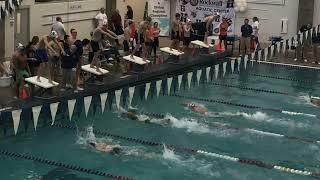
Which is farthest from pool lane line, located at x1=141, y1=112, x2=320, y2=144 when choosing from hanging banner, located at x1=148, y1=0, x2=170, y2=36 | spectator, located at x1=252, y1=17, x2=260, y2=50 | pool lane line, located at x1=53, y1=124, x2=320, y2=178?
hanging banner, located at x1=148, y1=0, x2=170, y2=36

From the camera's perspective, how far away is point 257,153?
36.6ft

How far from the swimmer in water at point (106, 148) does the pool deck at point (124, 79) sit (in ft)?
4.89

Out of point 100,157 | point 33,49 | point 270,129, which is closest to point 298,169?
point 270,129

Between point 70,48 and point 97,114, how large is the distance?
1.56 meters

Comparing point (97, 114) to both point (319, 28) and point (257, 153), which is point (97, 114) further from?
point (319, 28)

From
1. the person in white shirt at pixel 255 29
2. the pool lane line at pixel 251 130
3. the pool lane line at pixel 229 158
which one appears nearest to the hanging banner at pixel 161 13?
the person in white shirt at pixel 255 29

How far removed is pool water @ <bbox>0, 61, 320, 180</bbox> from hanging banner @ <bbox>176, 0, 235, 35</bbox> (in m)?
6.50

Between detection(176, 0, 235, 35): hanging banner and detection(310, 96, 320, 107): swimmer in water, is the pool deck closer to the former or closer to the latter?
detection(176, 0, 235, 35): hanging banner

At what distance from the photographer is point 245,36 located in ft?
63.8

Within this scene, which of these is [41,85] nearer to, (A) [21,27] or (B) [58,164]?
(B) [58,164]

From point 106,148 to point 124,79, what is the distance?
12.4ft

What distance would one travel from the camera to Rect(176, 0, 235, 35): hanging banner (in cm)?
2175

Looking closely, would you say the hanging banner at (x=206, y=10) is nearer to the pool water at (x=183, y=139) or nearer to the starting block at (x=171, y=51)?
the starting block at (x=171, y=51)

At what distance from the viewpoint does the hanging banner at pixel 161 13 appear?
2253cm
